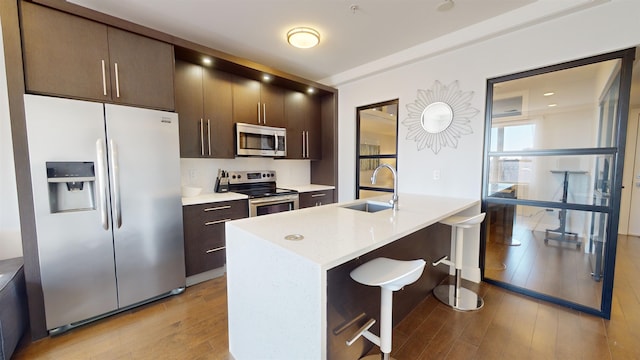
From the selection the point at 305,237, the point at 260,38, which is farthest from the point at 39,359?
the point at 260,38

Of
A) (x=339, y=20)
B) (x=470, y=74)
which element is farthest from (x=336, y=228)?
(x=470, y=74)

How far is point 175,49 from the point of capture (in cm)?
243

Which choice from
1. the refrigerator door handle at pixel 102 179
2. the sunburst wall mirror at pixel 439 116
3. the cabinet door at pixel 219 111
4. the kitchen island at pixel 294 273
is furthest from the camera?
the cabinet door at pixel 219 111

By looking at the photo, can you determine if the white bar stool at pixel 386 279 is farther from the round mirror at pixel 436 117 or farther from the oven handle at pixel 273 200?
the round mirror at pixel 436 117

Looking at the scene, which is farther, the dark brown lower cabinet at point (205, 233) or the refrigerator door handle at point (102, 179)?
the dark brown lower cabinet at point (205, 233)

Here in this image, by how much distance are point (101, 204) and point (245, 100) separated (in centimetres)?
191

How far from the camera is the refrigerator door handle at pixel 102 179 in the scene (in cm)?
190

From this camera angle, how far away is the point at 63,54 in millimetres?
1810

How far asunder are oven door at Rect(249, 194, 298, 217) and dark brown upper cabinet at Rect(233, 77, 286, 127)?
3.44 feet

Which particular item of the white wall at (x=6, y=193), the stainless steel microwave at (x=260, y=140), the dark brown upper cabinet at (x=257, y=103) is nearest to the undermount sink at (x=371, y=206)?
the stainless steel microwave at (x=260, y=140)

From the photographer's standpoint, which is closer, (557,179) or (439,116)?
(557,179)

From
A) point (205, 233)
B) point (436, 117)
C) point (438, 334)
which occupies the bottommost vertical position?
point (438, 334)

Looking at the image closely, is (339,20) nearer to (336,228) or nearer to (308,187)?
(336,228)

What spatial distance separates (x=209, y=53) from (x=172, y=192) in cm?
147
